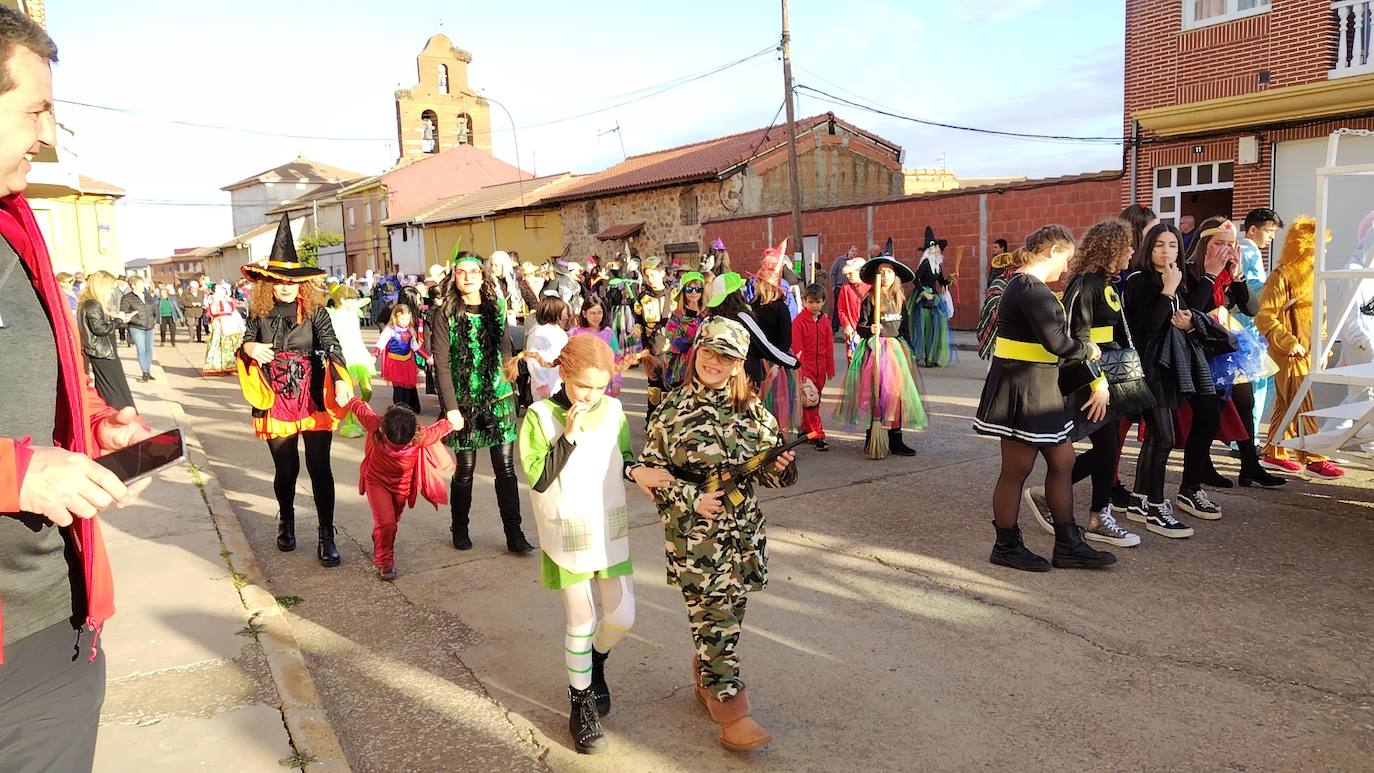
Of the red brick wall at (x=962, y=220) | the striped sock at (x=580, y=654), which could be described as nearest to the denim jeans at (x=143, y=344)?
the red brick wall at (x=962, y=220)

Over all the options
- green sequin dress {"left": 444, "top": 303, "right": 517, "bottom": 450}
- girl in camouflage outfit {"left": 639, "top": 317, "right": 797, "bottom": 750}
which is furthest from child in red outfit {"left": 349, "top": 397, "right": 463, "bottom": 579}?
girl in camouflage outfit {"left": 639, "top": 317, "right": 797, "bottom": 750}

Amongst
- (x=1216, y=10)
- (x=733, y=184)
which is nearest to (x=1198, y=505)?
(x=1216, y=10)

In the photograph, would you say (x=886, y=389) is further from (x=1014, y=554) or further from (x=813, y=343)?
(x=1014, y=554)

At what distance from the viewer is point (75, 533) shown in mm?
1896

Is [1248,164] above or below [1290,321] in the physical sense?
above

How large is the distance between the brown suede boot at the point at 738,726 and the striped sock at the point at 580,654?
1.66ft

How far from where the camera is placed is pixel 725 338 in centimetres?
332

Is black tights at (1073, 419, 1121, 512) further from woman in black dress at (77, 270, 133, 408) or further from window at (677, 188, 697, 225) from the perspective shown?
window at (677, 188, 697, 225)

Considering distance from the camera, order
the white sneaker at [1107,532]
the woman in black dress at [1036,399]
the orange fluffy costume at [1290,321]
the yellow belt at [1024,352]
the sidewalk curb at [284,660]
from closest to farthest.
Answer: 1. the sidewalk curb at [284,660]
2. the woman in black dress at [1036,399]
3. the yellow belt at [1024,352]
4. the white sneaker at [1107,532]
5. the orange fluffy costume at [1290,321]

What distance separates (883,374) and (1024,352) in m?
3.24

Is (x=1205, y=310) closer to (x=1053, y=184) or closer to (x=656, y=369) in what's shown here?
(x=656, y=369)

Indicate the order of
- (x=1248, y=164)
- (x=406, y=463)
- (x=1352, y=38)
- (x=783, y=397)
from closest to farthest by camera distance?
(x=406, y=463)
(x=783, y=397)
(x=1352, y=38)
(x=1248, y=164)

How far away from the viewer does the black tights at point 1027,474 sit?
518cm

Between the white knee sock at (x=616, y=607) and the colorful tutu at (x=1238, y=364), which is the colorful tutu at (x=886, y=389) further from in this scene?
the white knee sock at (x=616, y=607)
